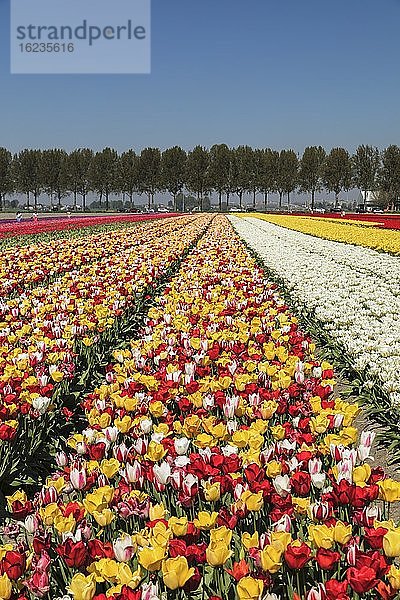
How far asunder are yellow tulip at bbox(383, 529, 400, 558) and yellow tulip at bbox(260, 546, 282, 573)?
13.6 inches

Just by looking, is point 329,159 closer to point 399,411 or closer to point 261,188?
point 261,188

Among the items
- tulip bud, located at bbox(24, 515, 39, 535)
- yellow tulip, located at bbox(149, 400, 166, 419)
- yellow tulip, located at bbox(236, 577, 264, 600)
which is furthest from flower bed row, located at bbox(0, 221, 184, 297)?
yellow tulip, located at bbox(236, 577, 264, 600)

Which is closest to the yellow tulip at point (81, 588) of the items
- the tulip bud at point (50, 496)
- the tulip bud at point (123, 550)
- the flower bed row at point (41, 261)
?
the tulip bud at point (123, 550)

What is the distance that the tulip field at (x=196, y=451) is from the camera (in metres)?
2.15

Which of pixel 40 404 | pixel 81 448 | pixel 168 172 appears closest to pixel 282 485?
pixel 81 448

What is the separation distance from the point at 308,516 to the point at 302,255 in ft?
43.1

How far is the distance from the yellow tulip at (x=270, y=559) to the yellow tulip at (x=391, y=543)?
346mm

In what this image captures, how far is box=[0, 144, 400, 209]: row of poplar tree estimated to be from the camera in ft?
279

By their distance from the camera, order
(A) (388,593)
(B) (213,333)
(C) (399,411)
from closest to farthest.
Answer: (A) (388,593), (C) (399,411), (B) (213,333)

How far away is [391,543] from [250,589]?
1.65 feet

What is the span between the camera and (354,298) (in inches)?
352

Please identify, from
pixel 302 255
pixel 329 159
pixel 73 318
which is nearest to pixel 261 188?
pixel 329 159

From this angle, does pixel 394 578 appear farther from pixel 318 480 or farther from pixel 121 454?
pixel 121 454

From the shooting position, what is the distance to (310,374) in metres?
4.75
